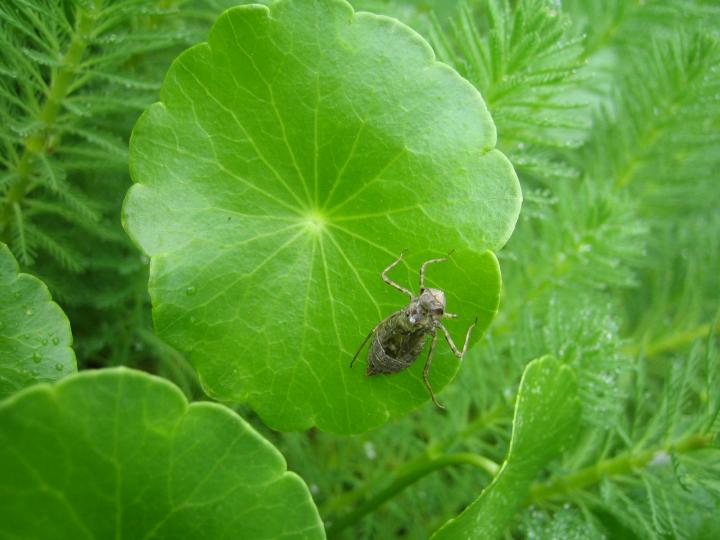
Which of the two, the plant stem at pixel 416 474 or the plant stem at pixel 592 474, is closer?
the plant stem at pixel 416 474

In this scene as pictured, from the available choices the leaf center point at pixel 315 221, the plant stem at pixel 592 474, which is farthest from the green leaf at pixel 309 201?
the plant stem at pixel 592 474

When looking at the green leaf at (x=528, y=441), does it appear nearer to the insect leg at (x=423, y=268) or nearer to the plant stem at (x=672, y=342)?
the insect leg at (x=423, y=268)

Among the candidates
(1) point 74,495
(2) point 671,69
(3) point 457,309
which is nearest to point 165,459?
(1) point 74,495

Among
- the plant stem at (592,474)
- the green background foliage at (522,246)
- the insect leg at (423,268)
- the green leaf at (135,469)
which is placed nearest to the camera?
the green leaf at (135,469)

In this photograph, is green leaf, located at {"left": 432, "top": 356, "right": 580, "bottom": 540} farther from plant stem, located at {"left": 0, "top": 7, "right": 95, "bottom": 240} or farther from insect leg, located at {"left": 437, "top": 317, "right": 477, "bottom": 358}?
plant stem, located at {"left": 0, "top": 7, "right": 95, "bottom": 240}

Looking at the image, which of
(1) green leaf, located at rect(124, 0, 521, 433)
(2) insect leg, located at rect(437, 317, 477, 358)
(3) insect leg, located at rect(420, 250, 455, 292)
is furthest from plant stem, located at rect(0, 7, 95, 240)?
(2) insect leg, located at rect(437, 317, 477, 358)
